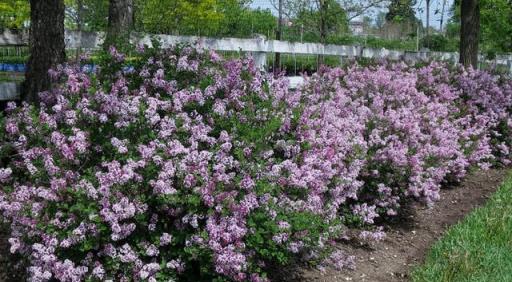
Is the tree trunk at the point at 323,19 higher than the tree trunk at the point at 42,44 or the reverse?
higher

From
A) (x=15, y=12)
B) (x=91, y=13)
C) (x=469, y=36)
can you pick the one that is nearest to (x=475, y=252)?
(x=469, y=36)

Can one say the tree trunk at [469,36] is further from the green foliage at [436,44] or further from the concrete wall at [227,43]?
the green foliage at [436,44]

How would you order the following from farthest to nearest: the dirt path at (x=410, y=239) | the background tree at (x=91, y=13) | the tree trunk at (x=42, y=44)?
the background tree at (x=91, y=13) → the tree trunk at (x=42, y=44) → the dirt path at (x=410, y=239)

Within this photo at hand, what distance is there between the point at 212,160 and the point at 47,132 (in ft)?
4.06

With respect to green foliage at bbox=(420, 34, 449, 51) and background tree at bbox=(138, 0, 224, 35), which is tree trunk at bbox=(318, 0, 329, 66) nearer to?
background tree at bbox=(138, 0, 224, 35)

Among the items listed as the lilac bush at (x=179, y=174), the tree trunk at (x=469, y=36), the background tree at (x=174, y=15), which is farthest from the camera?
the background tree at (x=174, y=15)

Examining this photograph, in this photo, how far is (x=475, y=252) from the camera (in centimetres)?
527

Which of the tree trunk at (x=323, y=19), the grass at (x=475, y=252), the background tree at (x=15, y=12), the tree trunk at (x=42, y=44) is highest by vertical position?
the background tree at (x=15, y=12)

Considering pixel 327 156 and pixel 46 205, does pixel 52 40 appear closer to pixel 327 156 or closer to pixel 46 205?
pixel 46 205

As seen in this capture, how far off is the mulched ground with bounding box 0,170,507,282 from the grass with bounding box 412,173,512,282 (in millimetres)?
230

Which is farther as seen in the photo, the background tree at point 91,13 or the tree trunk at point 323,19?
the background tree at point 91,13

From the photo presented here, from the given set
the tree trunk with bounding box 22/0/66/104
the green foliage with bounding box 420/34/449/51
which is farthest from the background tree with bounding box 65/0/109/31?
the green foliage with bounding box 420/34/449/51

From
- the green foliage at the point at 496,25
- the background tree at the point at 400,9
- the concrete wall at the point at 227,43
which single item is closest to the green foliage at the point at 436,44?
the green foliage at the point at 496,25

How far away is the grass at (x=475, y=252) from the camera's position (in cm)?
484
